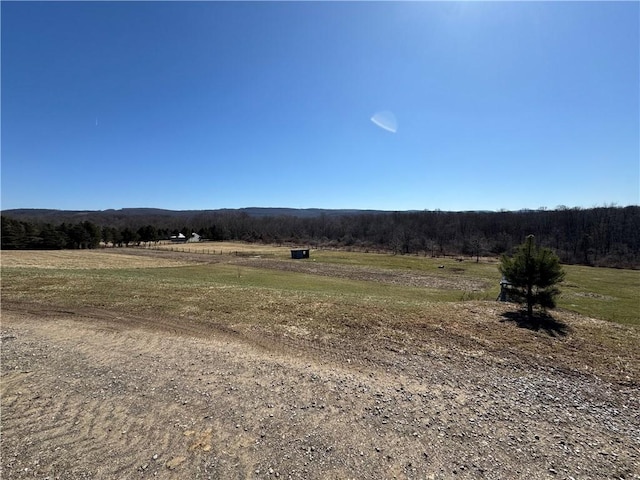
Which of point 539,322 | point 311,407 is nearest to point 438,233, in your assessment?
point 539,322

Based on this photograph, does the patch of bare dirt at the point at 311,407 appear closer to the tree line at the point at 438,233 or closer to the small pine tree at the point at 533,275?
the small pine tree at the point at 533,275

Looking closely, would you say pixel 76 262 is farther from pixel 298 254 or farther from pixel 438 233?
pixel 438 233

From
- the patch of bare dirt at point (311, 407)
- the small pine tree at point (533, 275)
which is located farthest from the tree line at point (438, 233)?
the patch of bare dirt at point (311, 407)

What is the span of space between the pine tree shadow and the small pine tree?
0.32 metres

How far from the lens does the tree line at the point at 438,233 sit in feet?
235

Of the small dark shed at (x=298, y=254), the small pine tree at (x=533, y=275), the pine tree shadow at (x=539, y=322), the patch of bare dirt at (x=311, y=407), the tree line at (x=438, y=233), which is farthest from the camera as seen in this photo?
the tree line at (x=438, y=233)

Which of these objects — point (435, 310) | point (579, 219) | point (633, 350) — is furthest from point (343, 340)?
point (579, 219)

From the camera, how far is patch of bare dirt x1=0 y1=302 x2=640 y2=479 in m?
4.71

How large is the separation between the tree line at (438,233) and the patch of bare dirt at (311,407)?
1716 inches

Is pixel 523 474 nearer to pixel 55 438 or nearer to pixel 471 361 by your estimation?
pixel 471 361

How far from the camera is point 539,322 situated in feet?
36.8

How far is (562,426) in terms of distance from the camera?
5.70m

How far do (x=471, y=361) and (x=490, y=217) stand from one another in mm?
131524

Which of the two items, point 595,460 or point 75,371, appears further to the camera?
point 75,371
